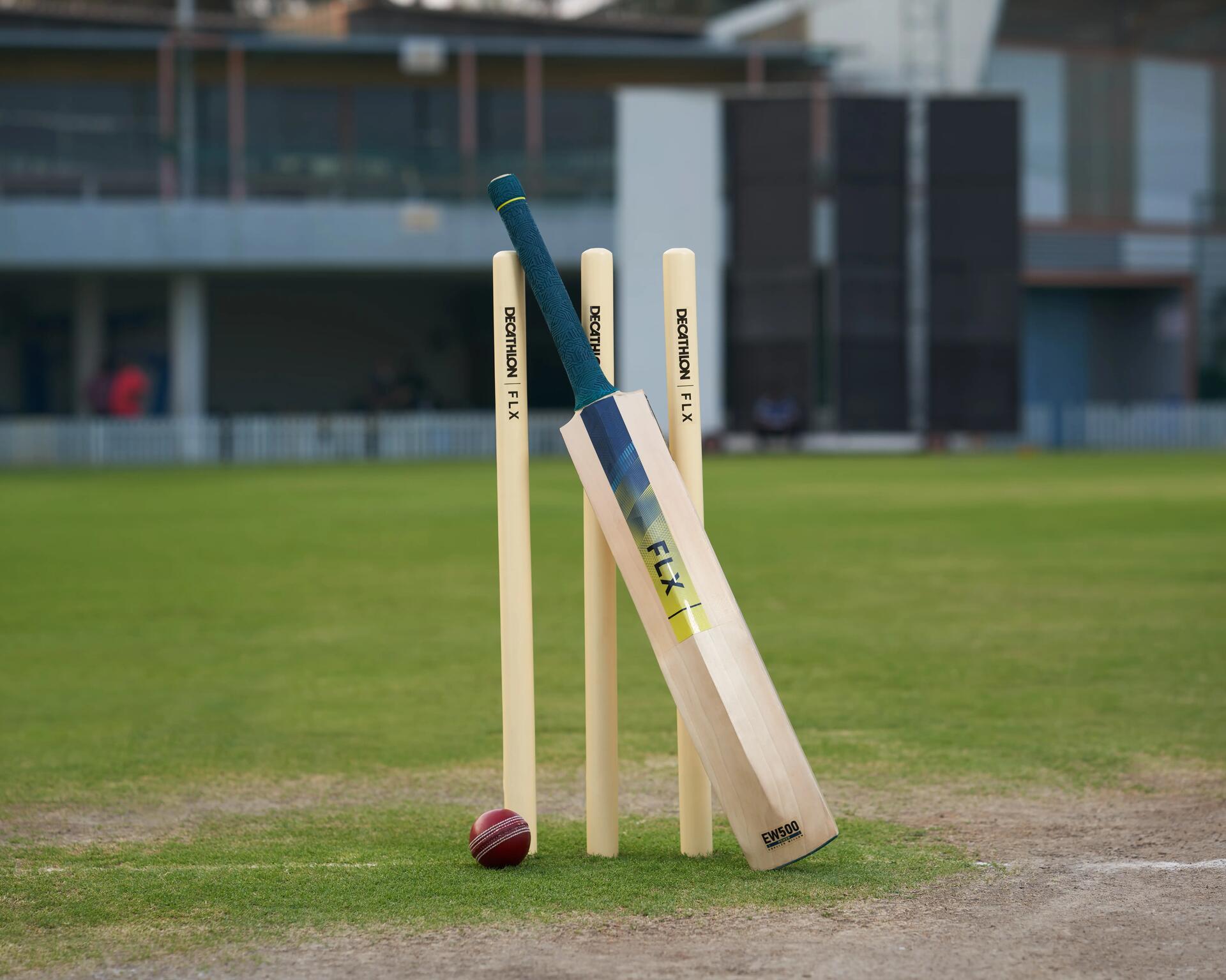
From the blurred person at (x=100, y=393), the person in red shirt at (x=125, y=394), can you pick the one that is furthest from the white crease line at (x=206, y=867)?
the blurred person at (x=100, y=393)

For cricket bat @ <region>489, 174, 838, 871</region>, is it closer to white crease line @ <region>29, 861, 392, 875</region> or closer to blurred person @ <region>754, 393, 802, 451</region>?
white crease line @ <region>29, 861, 392, 875</region>

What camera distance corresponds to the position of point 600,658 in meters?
4.57

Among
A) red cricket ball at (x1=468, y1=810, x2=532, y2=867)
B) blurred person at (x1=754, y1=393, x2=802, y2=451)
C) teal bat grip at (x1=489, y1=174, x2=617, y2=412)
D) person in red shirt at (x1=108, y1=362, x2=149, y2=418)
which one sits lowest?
red cricket ball at (x1=468, y1=810, x2=532, y2=867)

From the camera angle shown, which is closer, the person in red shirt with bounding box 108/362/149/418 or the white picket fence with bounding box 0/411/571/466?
the white picket fence with bounding box 0/411/571/466

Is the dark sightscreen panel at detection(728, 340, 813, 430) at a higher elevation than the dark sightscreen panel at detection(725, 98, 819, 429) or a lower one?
lower

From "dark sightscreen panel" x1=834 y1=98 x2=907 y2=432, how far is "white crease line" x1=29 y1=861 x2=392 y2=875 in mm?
31435

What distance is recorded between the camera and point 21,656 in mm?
8883

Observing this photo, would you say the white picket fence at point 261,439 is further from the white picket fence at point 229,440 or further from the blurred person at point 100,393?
the blurred person at point 100,393

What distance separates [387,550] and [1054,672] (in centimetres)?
782

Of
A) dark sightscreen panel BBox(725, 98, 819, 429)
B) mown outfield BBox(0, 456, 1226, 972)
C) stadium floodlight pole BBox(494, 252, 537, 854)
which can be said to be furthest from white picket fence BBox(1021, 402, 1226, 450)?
stadium floodlight pole BBox(494, 252, 537, 854)

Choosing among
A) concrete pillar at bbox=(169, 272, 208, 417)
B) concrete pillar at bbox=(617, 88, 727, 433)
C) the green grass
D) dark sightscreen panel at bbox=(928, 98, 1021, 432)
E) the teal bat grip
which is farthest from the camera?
concrete pillar at bbox=(169, 272, 208, 417)

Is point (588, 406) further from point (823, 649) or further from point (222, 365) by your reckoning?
point (222, 365)

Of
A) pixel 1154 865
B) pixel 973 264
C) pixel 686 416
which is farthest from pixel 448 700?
pixel 973 264

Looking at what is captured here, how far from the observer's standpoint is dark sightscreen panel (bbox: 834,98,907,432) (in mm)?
35344
